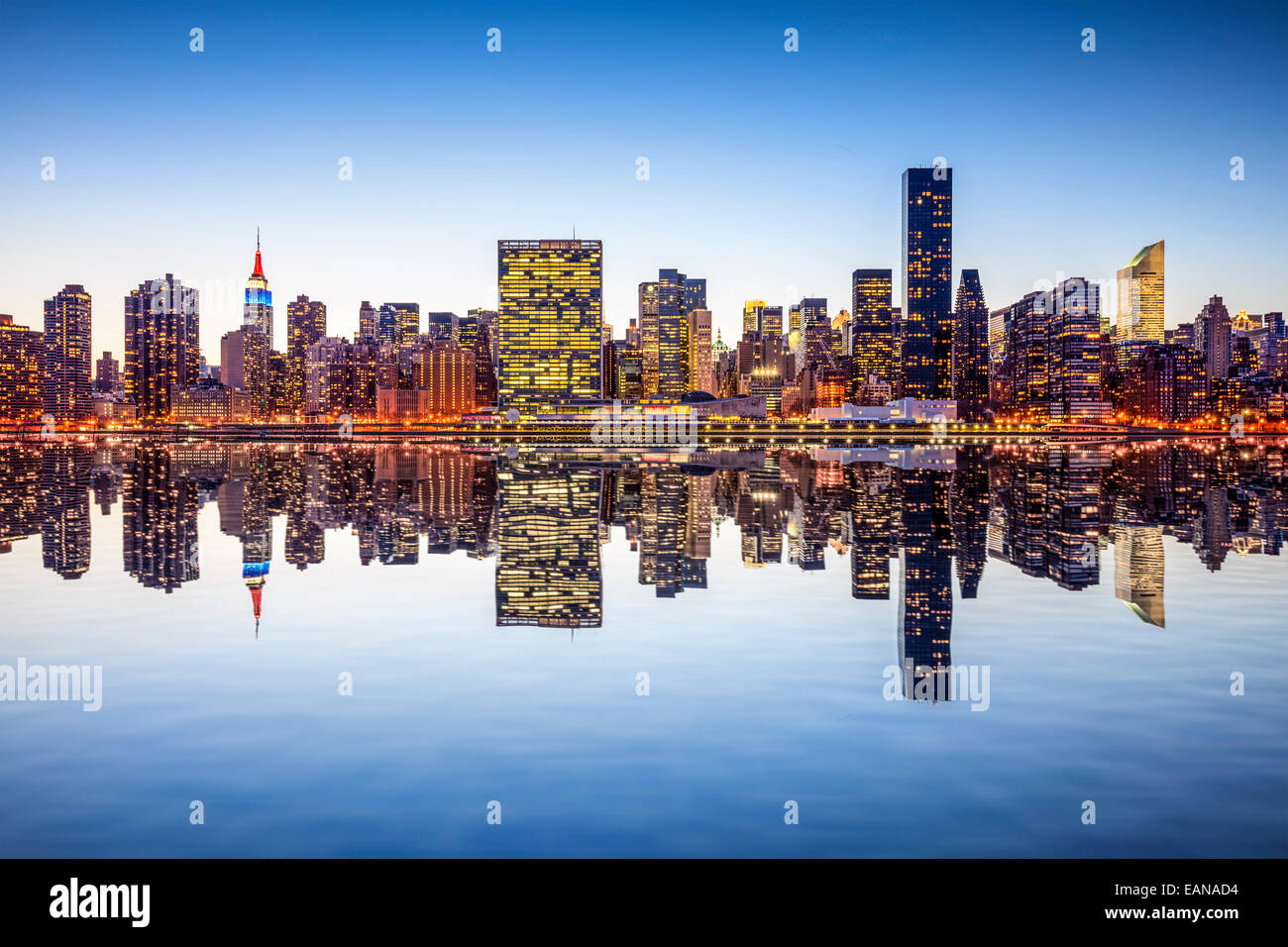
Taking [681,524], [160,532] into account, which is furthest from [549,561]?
[160,532]

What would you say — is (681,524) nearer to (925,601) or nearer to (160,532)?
(925,601)

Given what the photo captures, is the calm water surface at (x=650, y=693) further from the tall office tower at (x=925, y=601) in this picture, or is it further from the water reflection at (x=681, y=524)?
the water reflection at (x=681, y=524)

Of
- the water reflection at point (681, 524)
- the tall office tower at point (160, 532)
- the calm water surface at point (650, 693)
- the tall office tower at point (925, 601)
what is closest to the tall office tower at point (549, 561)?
the water reflection at point (681, 524)

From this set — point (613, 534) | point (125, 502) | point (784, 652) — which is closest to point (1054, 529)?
point (613, 534)
